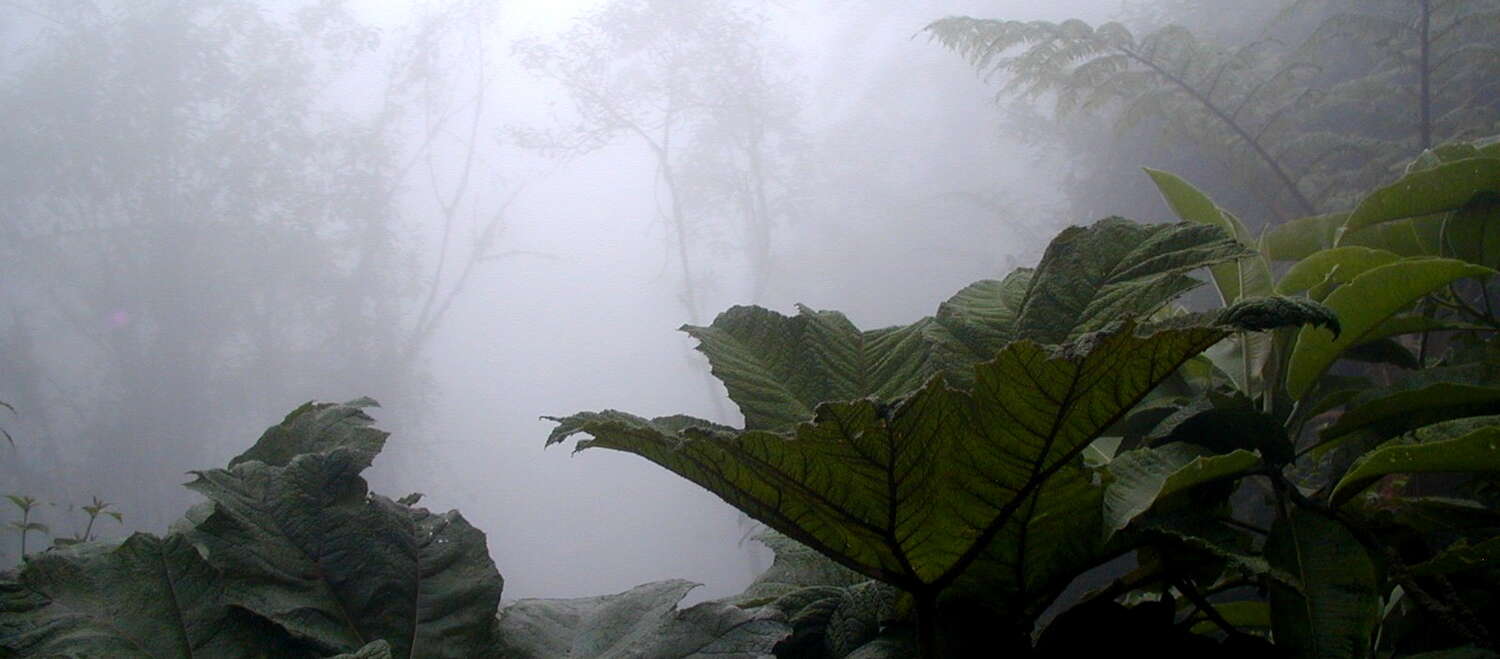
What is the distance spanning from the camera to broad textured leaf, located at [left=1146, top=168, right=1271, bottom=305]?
0.62 meters

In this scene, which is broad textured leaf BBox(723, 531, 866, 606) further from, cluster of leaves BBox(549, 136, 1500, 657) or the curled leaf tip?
the curled leaf tip

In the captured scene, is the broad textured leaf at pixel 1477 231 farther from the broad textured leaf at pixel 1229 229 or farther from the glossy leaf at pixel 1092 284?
the glossy leaf at pixel 1092 284

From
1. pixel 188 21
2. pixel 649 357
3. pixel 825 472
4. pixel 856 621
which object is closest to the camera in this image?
pixel 825 472

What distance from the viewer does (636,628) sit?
343 mm

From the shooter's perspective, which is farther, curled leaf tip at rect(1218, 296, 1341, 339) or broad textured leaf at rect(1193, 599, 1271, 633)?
broad textured leaf at rect(1193, 599, 1271, 633)

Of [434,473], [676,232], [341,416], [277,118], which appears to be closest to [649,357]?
[676,232]

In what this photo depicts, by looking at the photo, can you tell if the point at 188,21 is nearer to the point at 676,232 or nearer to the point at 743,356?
the point at 676,232

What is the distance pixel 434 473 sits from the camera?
1098cm

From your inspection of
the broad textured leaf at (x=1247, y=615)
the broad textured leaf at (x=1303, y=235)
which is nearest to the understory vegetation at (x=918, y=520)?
the broad textured leaf at (x=1247, y=615)

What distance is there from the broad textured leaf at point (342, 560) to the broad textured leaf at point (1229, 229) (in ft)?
1.85

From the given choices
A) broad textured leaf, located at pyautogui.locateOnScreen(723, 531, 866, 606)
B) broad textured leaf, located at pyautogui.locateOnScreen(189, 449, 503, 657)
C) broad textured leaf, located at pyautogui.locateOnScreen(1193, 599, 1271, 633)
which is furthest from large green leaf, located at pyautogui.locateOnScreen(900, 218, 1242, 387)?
broad textured leaf, located at pyautogui.locateOnScreen(1193, 599, 1271, 633)

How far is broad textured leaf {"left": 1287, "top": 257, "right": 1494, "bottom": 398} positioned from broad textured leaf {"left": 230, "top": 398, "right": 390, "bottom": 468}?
24.6 inches

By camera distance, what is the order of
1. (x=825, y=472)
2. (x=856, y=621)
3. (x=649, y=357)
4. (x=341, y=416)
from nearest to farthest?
(x=825, y=472) → (x=856, y=621) → (x=341, y=416) → (x=649, y=357)

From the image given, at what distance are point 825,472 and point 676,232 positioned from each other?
1080 cm
